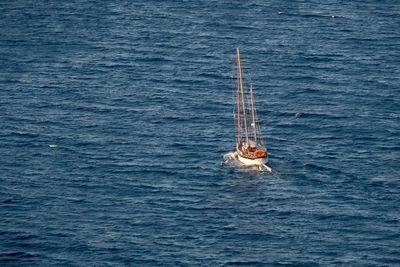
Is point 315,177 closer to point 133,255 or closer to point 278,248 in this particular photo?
point 278,248

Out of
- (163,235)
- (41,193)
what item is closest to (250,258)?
(163,235)

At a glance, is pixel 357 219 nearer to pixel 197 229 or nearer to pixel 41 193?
pixel 197 229

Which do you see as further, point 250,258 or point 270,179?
point 270,179

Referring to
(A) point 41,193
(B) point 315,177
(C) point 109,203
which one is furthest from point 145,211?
(B) point 315,177

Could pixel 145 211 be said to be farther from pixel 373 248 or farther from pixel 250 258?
pixel 373 248

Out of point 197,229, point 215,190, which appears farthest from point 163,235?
point 215,190

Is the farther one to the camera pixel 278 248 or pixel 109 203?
pixel 109 203
